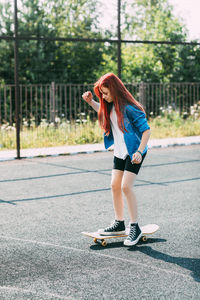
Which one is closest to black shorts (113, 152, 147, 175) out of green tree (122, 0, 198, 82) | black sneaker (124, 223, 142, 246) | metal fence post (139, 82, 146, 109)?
black sneaker (124, 223, 142, 246)

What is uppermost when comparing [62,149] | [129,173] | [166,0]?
[166,0]

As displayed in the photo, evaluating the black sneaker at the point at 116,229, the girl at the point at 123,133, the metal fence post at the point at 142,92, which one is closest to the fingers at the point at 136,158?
the girl at the point at 123,133

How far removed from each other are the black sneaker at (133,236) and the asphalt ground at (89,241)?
0.19ft

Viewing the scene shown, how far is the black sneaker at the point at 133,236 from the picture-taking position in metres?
4.80

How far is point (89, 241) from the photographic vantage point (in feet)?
16.4

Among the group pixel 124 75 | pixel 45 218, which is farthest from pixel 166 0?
pixel 45 218

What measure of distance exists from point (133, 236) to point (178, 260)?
585 mm

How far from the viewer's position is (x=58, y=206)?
6.62 meters

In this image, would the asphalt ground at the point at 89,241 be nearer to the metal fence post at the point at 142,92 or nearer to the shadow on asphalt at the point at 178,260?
the shadow on asphalt at the point at 178,260

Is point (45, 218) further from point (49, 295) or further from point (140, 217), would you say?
point (49, 295)

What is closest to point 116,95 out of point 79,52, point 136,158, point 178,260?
point 136,158

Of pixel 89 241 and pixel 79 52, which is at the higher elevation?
pixel 79 52

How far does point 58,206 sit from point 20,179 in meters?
2.32

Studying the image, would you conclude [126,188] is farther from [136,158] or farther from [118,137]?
[118,137]
